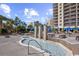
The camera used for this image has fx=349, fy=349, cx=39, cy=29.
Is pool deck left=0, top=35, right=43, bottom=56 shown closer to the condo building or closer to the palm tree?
the palm tree

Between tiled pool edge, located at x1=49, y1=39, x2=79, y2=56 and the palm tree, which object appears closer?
tiled pool edge, located at x1=49, y1=39, x2=79, y2=56

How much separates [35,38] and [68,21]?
0.57m

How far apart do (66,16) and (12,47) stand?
94 cm

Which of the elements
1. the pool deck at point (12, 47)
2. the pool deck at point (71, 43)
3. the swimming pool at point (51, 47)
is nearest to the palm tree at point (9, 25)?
the pool deck at point (12, 47)

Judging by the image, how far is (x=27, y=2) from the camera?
16.8 ft

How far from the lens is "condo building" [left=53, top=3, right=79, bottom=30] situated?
206 inches

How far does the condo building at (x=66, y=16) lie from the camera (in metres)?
5.24

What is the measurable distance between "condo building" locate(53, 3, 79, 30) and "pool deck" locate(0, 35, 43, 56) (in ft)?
1.90

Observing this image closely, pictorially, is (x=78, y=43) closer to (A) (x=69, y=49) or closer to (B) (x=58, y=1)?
(A) (x=69, y=49)

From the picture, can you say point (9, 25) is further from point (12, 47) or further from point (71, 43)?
point (71, 43)

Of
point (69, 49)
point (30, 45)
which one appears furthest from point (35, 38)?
point (69, 49)

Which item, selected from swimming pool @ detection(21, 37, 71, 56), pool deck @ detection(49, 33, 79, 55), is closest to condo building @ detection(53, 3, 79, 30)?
pool deck @ detection(49, 33, 79, 55)

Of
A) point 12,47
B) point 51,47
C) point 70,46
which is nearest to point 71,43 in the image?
point 70,46

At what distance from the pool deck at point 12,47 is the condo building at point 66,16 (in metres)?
0.58
